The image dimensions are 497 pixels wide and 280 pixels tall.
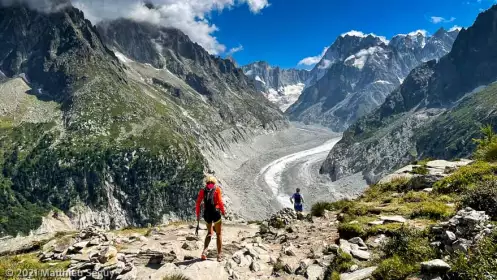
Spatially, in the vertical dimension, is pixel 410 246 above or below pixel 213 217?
below

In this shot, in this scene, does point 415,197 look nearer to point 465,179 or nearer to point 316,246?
point 465,179

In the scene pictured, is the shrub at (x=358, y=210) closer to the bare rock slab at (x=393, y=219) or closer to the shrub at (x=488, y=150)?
the bare rock slab at (x=393, y=219)

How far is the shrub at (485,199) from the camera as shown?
1333cm

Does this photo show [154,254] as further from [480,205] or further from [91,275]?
[480,205]

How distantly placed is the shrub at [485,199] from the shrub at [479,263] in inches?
145

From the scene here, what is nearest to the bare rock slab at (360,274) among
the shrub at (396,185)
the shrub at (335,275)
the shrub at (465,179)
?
the shrub at (335,275)

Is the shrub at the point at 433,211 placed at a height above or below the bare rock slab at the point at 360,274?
above

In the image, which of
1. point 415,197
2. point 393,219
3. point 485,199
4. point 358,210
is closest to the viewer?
point 485,199

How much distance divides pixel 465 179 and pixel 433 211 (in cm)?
511

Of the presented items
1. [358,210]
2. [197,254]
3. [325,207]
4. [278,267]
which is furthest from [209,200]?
[325,207]

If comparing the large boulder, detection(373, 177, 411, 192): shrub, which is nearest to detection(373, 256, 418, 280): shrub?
the large boulder

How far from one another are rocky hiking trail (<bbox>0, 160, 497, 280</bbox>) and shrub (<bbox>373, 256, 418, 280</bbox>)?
0.03 metres

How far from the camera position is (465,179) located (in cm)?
2064

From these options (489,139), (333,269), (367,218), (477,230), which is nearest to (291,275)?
(333,269)
